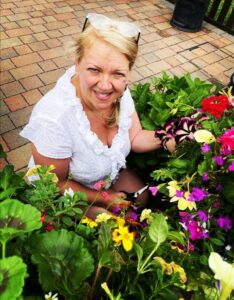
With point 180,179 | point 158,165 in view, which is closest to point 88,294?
point 180,179

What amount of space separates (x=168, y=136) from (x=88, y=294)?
100cm

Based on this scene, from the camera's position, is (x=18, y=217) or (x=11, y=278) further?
(x=18, y=217)

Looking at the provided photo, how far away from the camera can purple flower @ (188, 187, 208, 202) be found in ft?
3.95

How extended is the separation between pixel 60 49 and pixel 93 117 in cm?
253

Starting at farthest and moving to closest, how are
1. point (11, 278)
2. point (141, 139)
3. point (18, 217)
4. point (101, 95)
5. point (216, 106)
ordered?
1. point (141, 139)
2. point (101, 95)
3. point (216, 106)
4. point (18, 217)
5. point (11, 278)

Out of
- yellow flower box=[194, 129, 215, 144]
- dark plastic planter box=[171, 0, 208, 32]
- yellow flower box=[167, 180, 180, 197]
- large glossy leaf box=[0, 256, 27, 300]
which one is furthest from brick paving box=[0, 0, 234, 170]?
large glossy leaf box=[0, 256, 27, 300]

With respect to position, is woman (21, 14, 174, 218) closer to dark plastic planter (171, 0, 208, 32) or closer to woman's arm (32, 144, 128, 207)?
woman's arm (32, 144, 128, 207)

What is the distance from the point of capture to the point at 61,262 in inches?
24.7

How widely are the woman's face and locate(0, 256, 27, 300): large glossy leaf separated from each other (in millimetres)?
1116

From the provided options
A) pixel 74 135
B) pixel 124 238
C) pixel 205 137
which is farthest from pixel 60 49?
pixel 124 238

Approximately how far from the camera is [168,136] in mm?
1590

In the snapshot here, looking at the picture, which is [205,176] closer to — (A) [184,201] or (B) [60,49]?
(A) [184,201]

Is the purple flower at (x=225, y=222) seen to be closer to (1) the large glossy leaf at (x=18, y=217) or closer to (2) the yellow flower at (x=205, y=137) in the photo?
(2) the yellow flower at (x=205, y=137)

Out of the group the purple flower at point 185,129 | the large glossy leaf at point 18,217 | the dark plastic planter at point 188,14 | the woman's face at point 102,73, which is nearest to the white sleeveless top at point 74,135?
the woman's face at point 102,73
